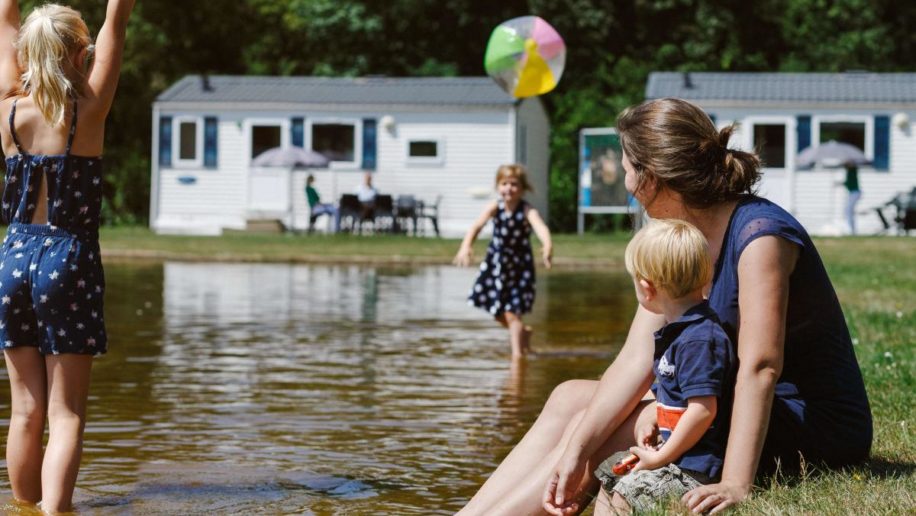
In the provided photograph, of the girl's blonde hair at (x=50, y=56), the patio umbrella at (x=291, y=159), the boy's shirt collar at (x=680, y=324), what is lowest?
the boy's shirt collar at (x=680, y=324)

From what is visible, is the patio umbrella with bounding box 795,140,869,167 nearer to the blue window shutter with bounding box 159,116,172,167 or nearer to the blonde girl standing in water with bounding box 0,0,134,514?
the blue window shutter with bounding box 159,116,172,167

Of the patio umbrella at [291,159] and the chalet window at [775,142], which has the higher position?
the chalet window at [775,142]

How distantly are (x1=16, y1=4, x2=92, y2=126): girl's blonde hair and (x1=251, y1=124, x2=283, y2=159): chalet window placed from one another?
103 feet

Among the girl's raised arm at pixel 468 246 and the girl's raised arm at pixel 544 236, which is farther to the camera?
the girl's raised arm at pixel 544 236

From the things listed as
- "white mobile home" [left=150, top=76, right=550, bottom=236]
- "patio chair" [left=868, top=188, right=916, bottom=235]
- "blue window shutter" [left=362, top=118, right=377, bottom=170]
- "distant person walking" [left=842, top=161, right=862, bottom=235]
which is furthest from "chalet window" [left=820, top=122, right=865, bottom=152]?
"blue window shutter" [left=362, top=118, right=377, bottom=170]

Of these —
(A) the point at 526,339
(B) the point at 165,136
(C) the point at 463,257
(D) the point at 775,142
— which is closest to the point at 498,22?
(B) the point at 165,136

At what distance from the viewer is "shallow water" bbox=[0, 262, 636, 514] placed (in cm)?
561

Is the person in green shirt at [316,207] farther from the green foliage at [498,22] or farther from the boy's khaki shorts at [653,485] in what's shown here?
the boy's khaki shorts at [653,485]

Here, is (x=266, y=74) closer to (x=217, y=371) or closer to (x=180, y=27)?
(x=180, y=27)

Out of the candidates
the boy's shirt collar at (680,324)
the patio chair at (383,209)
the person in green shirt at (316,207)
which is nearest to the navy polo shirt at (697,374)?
the boy's shirt collar at (680,324)

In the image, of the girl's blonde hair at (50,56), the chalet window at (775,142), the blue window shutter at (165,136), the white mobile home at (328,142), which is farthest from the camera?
the blue window shutter at (165,136)

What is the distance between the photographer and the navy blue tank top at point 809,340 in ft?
13.1

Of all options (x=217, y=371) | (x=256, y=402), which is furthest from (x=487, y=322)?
(x=256, y=402)

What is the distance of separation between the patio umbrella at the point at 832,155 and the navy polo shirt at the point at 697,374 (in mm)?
28293
